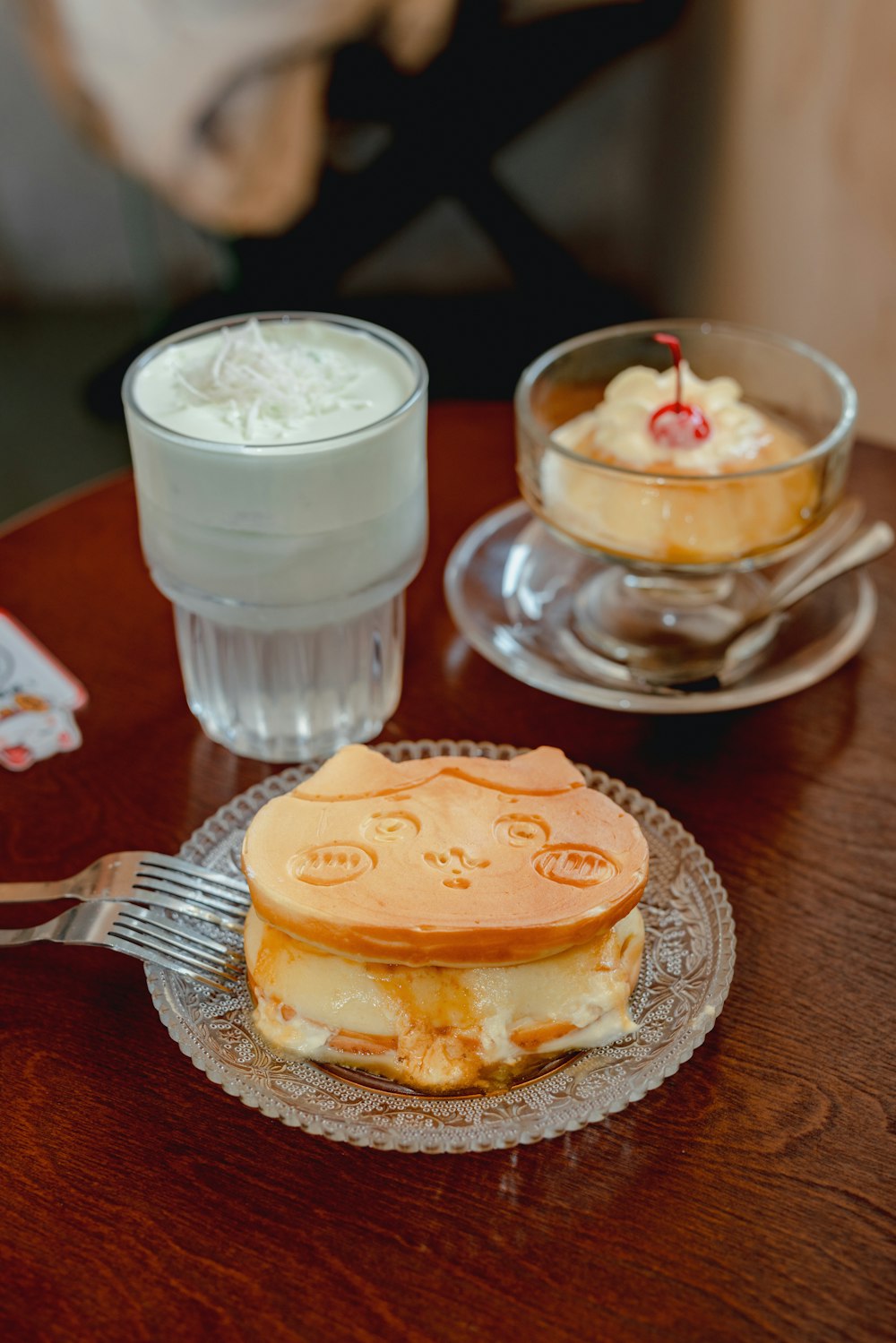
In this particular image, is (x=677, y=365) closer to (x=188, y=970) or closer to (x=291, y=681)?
(x=291, y=681)

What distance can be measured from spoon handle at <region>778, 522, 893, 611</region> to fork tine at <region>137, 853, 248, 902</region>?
48cm

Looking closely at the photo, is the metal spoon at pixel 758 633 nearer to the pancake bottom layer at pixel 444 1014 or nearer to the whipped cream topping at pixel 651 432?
the whipped cream topping at pixel 651 432

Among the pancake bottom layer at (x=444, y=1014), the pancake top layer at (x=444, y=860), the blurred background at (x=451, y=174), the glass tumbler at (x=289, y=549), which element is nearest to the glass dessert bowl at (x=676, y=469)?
the glass tumbler at (x=289, y=549)

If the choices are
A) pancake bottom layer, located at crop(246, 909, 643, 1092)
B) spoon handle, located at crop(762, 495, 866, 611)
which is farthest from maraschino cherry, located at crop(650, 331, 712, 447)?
pancake bottom layer, located at crop(246, 909, 643, 1092)

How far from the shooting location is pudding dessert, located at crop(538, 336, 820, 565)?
92 cm

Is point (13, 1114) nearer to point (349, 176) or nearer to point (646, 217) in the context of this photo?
point (349, 176)

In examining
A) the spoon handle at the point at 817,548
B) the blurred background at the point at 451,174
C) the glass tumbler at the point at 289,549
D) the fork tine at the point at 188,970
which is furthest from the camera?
the blurred background at the point at 451,174

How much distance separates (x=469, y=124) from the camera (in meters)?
2.26

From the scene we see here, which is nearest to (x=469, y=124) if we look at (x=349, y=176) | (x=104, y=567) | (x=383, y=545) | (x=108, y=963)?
(x=349, y=176)

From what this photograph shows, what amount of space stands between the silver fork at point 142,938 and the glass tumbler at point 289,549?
0.72ft

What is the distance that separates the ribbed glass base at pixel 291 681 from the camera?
0.89m

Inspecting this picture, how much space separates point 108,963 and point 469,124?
188 centimetres

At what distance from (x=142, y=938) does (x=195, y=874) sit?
0.05 metres

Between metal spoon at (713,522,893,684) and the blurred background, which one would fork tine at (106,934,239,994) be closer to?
metal spoon at (713,522,893,684)
